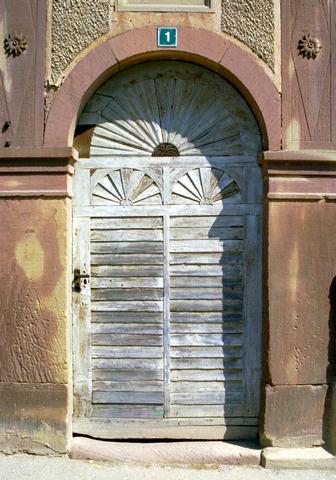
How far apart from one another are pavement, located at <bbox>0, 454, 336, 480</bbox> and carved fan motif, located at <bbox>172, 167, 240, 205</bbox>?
6.60ft

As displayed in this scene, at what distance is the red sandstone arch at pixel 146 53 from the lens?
170 inches

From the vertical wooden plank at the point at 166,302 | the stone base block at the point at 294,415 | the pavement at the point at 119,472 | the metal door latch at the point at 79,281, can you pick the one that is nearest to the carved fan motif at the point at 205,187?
the vertical wooden plank at the point at 166,302

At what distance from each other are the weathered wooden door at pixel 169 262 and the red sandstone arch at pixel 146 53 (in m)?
0.21

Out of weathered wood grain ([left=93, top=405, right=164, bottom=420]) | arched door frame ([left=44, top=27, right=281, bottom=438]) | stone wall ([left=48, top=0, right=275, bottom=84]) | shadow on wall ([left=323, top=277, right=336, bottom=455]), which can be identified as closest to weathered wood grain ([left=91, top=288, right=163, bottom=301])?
weathered wood grain ([left=93, top=405, right=164, bottom=420])

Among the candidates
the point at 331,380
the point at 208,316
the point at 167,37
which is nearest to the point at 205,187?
the point at 208,316

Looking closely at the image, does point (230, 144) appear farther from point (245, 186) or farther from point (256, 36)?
point (256, 36)

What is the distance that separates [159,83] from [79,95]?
A: 659mm

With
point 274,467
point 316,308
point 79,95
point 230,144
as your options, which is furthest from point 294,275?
point 79,95

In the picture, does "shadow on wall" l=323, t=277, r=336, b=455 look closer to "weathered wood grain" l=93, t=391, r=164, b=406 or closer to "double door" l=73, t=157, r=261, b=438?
"double door" l=73, t=157, r=261, b=438

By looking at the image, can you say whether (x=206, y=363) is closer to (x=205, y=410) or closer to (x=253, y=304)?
(x=205, y=410)

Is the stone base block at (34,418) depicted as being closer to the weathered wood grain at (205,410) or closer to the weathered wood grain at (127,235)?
the weathered wood grain at (205,410)

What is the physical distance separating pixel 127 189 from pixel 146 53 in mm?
1040

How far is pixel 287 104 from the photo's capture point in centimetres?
433

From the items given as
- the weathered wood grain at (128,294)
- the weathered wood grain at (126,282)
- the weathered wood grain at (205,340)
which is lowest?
the weathered wood grain at (205,340)
